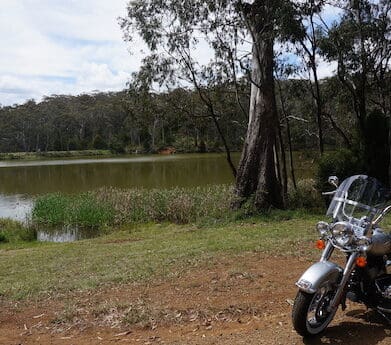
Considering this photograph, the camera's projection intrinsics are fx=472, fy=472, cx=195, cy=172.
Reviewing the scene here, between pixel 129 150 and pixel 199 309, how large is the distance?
70.6m

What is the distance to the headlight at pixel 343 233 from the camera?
3.38m

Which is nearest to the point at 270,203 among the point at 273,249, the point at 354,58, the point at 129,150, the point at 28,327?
the point at 273,249

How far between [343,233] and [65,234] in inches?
498

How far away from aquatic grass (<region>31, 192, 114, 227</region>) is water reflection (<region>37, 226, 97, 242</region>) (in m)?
0.35

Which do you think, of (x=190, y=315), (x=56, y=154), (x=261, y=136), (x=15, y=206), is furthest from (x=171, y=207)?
(x=56, y=154)

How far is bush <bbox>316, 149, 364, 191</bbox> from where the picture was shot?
1510 centimetres

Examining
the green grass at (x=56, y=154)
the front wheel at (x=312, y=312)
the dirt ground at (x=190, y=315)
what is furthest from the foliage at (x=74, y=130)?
the front wheel at (x=312, y=312)

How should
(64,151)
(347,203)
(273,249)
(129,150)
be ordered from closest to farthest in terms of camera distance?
(347,203)
(273,249)
(129,150)
(64,151)

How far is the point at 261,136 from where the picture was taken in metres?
13.1

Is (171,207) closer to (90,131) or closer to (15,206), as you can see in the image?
(15,206)

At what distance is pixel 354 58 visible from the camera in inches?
684

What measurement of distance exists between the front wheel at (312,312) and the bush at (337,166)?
38.9 ft

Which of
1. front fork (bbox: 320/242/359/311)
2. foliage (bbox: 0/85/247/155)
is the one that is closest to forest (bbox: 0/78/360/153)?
foliage (bbox: 0/85/247/155)

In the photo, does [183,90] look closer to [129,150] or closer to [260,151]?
[260,151]
